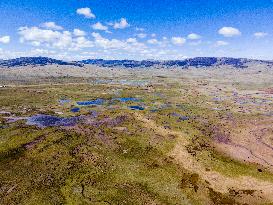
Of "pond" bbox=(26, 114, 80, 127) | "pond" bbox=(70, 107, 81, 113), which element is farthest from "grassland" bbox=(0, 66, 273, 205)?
"pond" bbox=(70, 107, 81, 113)

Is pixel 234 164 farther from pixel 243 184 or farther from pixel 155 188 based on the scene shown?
pixel 155 188

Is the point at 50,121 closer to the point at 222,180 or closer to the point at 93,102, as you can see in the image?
the point at 93,102

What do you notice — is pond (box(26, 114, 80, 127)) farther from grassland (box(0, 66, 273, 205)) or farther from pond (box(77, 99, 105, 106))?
pond (box(77, 99, 105, 106))

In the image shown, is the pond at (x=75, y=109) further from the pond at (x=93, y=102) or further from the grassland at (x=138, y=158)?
the pond at (x=93, y=102)

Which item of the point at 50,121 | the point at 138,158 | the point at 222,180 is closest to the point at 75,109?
the point at 50,121

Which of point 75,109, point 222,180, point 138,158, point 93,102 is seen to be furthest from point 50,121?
point 222,180

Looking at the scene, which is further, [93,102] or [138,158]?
[93,102]

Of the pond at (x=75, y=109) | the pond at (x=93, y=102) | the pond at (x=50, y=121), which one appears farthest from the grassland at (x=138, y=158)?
the pond at (x=93, y=102)

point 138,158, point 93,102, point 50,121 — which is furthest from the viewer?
point 93,102

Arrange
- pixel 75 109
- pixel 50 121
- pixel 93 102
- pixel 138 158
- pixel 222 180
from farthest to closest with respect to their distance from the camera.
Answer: pixel 93 102
pixel 75 109
pixel 50 121
pixel 138 158
pixel 222 180

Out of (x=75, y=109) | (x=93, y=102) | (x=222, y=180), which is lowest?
(x=93, y=102)

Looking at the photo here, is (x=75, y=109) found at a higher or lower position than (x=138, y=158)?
lower

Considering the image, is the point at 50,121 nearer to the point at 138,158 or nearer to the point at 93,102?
the point at 93,102
